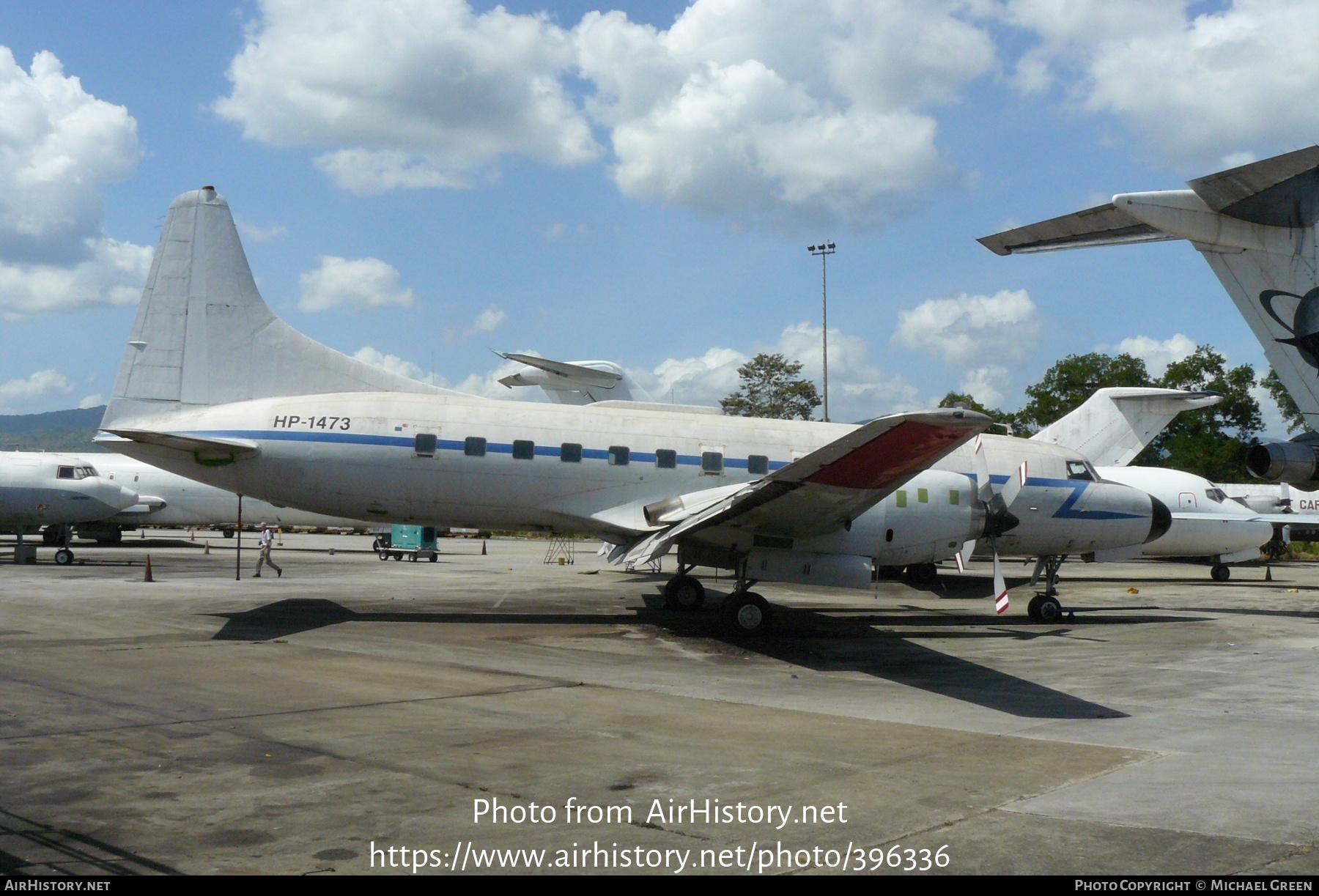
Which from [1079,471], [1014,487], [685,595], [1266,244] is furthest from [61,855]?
[1079,471]

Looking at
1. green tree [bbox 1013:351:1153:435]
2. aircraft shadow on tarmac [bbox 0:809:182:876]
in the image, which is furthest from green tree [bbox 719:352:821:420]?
aircraft shadow on tarmac [bbox 0:809:182:876]

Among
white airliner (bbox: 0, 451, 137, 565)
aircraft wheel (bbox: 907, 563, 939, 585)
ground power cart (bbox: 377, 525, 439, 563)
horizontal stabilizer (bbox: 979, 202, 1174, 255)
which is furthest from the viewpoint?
ground power cart (bbox: 377, 525, 439, 563)

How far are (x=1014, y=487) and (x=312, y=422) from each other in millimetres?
13304

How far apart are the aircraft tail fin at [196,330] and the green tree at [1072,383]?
7320cm

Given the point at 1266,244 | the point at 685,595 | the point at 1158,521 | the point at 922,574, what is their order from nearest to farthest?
the point at 1266,244 < the point at 685,595 < the point at 1158,521 < the point at 922,574

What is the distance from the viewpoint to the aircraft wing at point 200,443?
1602cm

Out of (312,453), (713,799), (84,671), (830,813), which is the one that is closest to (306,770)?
(713,799)

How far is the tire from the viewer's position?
1938cm

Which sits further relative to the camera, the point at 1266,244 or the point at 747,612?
the point at 747,612

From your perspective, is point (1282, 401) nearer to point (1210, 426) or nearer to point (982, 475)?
point (1210, 426)

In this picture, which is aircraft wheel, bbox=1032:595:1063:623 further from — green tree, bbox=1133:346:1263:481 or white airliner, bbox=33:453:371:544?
green tree, bbox=1133:346:1263:481

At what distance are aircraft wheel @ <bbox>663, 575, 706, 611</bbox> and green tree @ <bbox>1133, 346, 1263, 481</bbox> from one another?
6691cm

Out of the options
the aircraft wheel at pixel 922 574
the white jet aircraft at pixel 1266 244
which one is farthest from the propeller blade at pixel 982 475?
the aircraft wheel at pixel 922 574

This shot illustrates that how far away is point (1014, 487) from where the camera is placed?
62.1ft
